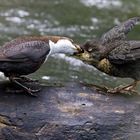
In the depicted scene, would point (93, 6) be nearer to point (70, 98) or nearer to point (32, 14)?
point (32, 14)

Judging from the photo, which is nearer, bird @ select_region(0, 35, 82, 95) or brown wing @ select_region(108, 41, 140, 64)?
bird @ select_region(0, 35, 82, 95)

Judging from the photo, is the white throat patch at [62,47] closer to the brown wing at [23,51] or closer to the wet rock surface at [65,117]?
the brown wing at [23,51]

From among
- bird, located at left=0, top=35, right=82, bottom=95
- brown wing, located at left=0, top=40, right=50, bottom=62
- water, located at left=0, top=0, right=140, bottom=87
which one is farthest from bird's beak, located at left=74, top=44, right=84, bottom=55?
water, located at left=0, top=0, right=140, bottom=87

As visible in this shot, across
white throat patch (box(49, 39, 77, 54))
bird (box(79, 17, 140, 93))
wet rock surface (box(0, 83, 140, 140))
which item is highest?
white throat patch (box(49, 39, 77, 54))

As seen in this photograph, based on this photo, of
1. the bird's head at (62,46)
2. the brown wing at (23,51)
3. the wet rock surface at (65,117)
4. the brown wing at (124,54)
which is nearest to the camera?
the wet rock surface at (65,117)

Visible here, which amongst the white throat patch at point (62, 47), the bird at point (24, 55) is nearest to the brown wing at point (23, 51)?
the bird at point (24, 55)

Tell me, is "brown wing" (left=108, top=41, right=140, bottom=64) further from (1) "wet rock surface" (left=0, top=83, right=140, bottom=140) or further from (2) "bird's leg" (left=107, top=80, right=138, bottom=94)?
(1) "wet rock surface" (left=0, top=83, right=140, bottom=140)

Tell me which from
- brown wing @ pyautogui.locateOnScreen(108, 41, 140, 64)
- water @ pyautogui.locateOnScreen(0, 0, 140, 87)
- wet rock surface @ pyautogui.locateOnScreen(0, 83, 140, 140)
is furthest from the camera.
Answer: water @ pyautogui.locateOnScreen(0, 0, 140, 87)

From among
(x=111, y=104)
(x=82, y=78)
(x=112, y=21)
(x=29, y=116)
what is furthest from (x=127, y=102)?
(x=112, y=21)

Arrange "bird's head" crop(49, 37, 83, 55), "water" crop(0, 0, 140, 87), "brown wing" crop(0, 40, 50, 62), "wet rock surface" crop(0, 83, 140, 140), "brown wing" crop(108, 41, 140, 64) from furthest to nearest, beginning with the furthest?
"water" crop(0, 0, 140, 87) → "brown wing" crop(108, 41, 140, 64) → "bird's head" crop(49, 37, 83, 55) → "brown wing" crop(0, 40, 50, 62) → "wet rock surface" crop(0, 83, 140, 140)
